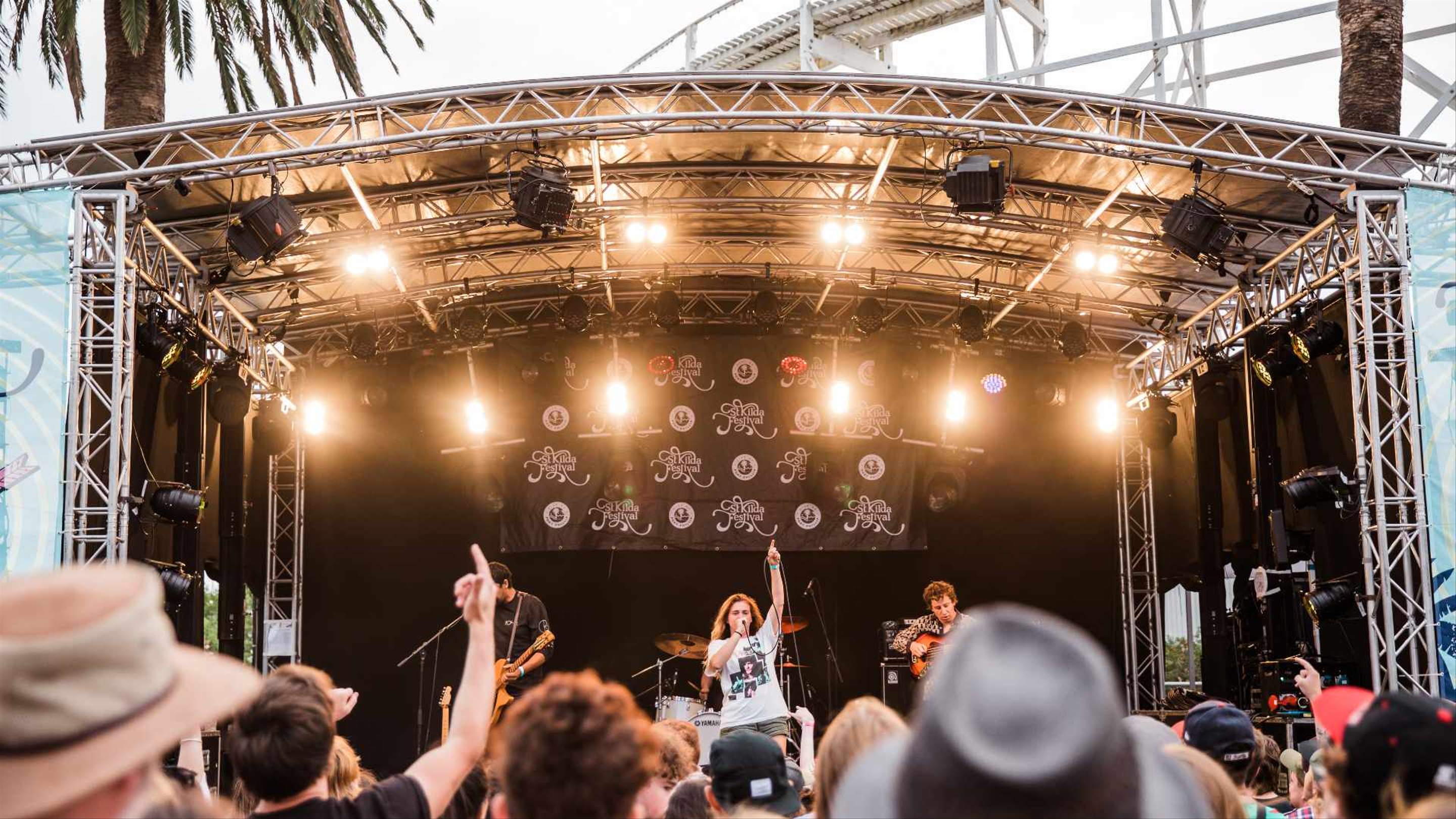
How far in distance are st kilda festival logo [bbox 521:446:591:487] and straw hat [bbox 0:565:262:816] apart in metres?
12.8

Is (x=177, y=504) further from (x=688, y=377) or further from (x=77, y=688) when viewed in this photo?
(x=77, y=688)

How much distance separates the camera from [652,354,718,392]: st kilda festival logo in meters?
14.9

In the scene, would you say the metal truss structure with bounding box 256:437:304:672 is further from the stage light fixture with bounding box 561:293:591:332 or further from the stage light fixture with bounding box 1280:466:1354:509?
the stage light fixture with bounding box 1280:466:1354:509

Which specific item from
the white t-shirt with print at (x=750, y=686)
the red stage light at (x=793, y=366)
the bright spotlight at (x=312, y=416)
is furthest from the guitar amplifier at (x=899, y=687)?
the bright spotlight at (x=312, y=416)

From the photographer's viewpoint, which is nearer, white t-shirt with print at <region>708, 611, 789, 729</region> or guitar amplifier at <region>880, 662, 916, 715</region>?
white t-shirt with print at <region>708, 611, 789, 729</region>

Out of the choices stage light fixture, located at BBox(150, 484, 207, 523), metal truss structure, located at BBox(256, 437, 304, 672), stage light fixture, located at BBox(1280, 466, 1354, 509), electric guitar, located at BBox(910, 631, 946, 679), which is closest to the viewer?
stage light fixture, located at BBox(1280, 466, 1354, 509)

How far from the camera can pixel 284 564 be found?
1465 centimetres

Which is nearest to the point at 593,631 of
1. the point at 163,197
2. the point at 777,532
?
the point at 777,532

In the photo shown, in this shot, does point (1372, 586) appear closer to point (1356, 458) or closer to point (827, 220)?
point (1356, 458)

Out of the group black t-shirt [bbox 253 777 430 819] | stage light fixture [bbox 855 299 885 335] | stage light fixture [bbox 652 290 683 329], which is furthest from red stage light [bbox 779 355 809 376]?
black t-shirt [bbox 253 777 430 819]

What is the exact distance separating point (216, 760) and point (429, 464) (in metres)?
4.37

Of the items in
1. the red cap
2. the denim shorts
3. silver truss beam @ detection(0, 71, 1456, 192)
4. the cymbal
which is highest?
silver truss beam @ detection(0, 71, 1456, 192)

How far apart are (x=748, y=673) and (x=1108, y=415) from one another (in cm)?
766

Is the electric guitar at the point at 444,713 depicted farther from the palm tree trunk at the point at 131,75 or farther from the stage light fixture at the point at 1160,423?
the stage light fixture at the point at 1160,423
